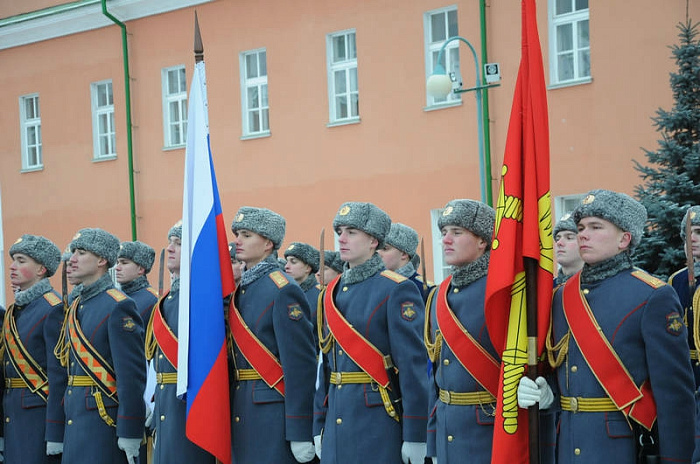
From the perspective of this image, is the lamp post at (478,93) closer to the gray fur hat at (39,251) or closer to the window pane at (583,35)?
the window pane at (583,35)

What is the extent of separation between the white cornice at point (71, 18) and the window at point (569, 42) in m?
7.55

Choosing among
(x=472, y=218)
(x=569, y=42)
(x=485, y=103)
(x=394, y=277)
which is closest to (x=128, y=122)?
(x=485, y=103)

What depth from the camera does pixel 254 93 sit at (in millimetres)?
21328

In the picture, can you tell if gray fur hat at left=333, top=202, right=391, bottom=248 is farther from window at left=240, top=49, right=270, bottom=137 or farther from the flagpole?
window at left=240, top=49, right=270, bottom=137

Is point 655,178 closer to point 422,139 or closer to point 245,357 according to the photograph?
point 245,357

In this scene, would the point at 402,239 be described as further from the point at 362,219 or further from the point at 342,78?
the point at 342,78

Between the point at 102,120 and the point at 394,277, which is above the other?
the point at 102,120

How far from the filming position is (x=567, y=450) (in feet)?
16.7

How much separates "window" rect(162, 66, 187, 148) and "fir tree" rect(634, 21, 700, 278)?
12.2 meters

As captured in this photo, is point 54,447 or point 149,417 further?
point 149,417

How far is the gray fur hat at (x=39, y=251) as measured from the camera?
8367 mm

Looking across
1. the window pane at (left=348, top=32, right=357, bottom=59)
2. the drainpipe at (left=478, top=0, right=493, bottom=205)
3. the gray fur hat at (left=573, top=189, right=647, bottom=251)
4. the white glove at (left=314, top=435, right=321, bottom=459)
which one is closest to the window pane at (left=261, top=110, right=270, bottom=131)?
the window pane at (left=348, top=32, right=357, bottom=59)

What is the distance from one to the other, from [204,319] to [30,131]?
800 inches

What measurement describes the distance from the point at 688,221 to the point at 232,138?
646 inches
